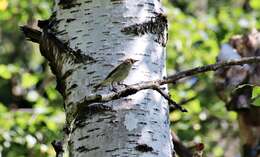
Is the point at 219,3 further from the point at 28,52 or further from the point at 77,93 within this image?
the point at 77,93

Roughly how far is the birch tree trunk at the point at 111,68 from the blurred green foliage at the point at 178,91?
1.65 meters

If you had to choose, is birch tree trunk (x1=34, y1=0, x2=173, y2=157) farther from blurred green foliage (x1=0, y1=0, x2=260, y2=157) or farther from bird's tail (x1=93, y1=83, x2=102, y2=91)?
blurred green foliage (x1=0, y1=0, x2=260, y2=157)

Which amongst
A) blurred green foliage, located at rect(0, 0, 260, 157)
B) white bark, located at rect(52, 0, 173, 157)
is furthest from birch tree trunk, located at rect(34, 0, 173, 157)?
blurred green foliage, located at rect(0, 0, 260, 157)

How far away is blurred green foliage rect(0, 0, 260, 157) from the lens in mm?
3953

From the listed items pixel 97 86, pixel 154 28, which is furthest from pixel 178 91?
pixel 97 86

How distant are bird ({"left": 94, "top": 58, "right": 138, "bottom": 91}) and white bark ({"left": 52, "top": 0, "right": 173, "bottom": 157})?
14mm

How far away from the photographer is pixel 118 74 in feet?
4.24

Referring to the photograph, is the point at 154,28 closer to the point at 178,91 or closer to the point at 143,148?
the point at 143,148

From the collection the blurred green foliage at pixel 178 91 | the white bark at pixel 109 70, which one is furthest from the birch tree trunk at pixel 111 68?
the blurred green foliage at pixel 178 91

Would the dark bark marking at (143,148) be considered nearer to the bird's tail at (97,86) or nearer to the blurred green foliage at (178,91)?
the bird's tail at (97,86)

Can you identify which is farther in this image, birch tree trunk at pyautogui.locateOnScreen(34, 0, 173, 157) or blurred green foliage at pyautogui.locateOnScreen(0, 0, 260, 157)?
blurred green foliage at pyautogui.locateOnScreen(0, 0, 260, 157)

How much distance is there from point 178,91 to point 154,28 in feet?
11.6

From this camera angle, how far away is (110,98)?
1.26 meters

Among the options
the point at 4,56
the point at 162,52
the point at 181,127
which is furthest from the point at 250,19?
the point at 4,56
